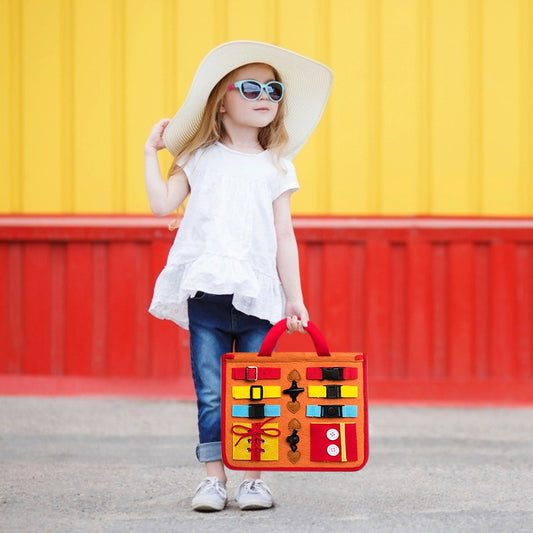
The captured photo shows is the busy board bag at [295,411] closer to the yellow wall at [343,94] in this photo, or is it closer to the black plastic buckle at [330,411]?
the black plastic buckle at [330,411]

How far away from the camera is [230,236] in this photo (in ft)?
10.6

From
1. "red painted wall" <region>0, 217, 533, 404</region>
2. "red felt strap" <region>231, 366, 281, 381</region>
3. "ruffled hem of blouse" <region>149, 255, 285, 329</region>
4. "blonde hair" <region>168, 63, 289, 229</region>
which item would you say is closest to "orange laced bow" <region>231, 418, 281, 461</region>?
"red felt strap" <region>231, 366, 281, 381</region>

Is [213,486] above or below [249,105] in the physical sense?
below

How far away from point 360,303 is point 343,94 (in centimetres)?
112

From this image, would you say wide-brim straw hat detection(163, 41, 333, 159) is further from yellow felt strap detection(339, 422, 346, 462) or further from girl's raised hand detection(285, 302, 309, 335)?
yellow felt strap detection(339, 422, 346, 462)

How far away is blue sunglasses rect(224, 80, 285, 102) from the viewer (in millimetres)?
3273

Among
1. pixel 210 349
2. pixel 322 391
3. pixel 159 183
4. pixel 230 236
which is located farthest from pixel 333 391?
pixel 159 183

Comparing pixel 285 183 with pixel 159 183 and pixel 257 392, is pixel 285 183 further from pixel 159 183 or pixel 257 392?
pixel 257 392

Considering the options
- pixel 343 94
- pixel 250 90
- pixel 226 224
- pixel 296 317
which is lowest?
pixel 296 317

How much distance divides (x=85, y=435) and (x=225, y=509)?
1.61 metres

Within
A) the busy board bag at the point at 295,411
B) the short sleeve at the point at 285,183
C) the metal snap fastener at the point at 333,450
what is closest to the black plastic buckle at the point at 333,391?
the busy board bag at the point at 295,411

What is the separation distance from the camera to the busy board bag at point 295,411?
3127mm

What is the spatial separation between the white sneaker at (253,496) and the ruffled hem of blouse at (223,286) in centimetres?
51

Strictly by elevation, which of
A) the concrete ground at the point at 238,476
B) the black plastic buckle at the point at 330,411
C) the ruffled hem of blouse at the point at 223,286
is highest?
the ruffled hem of blouse at the point at 223,286
